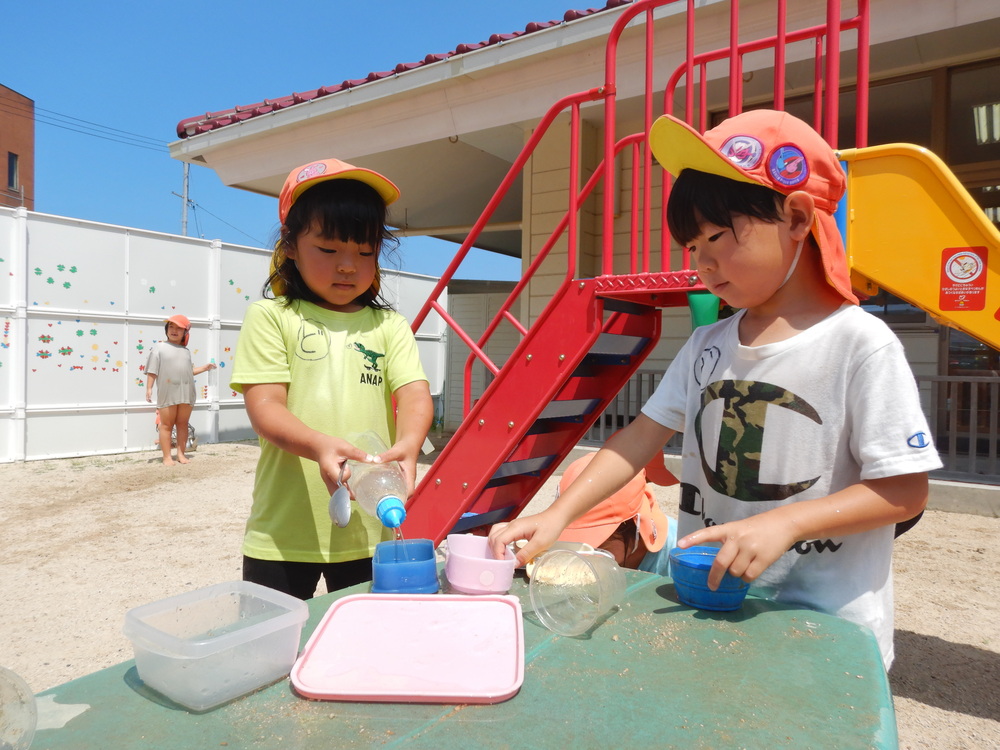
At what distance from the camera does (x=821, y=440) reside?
1.32m

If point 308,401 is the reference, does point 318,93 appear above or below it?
above

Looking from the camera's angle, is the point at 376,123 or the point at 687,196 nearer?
the point at 687,196

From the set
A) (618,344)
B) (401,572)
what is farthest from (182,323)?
(401,572)

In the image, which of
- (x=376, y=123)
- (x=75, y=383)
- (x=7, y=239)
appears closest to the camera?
(x=376, y=123)

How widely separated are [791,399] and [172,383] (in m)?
8.88

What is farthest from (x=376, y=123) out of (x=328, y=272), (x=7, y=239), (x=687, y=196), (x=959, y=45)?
(x=687, y=196)

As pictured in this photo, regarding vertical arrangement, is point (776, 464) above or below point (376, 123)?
below

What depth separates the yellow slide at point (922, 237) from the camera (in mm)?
2049

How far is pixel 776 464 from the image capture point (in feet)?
4.45

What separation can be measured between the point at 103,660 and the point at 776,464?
3.23 m

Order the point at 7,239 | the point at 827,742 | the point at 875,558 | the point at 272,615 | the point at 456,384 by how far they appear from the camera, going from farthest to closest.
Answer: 1. the point at 456,384
2. the point at 7,239
3. the point at 875,558
4. the point at 272,615
5. the point at 827,742

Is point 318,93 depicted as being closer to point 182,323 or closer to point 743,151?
point 182,323

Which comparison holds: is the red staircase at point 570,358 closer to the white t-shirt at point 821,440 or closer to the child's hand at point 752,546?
the white t-shirt at point 821,440

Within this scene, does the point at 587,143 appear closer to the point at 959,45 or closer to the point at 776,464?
the point at 959,45
